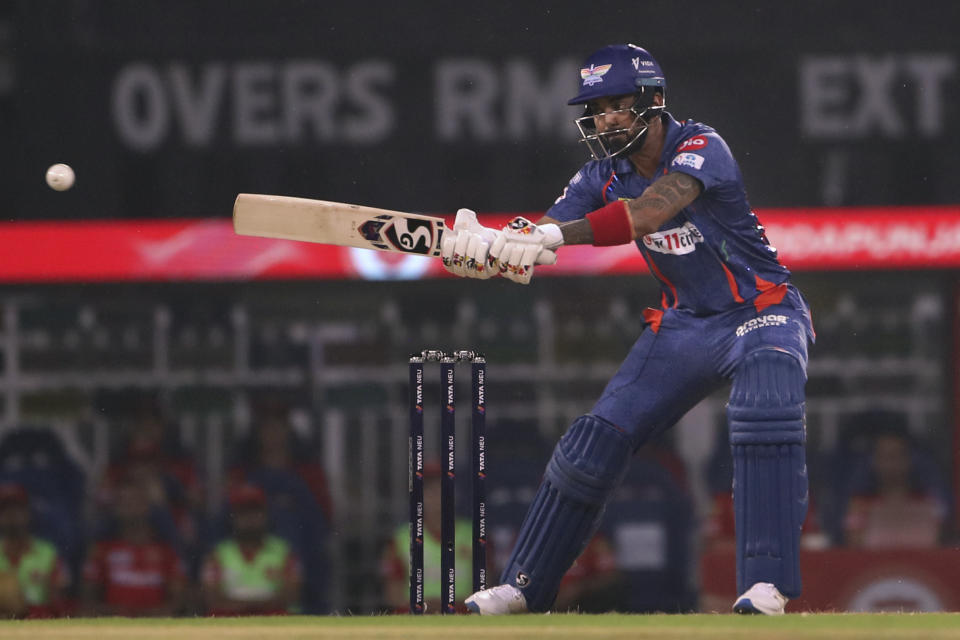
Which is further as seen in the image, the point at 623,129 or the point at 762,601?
the point at 623,129

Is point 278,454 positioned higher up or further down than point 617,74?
further down

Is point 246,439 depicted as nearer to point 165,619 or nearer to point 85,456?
point 85,456

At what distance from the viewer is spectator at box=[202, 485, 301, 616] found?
684 cm

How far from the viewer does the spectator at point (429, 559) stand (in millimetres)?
6527

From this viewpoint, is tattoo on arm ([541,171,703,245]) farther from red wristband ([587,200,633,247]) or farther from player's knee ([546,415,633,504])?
player's knee ([546,415,633,504])

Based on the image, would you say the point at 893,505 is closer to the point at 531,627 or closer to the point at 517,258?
the point at 517,258


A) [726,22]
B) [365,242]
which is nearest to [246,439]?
[726,22]

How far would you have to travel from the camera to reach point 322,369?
7094 mm

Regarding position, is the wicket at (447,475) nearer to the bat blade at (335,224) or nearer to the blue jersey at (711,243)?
the bat blade at (335,224)

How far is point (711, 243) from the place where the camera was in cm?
412

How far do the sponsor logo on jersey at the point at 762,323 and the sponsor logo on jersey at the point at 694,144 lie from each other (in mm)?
436

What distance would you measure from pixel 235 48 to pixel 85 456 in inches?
73.0

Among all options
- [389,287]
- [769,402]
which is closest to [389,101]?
[389,287]

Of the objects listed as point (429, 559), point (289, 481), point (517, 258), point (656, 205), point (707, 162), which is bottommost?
point (429, 559)
